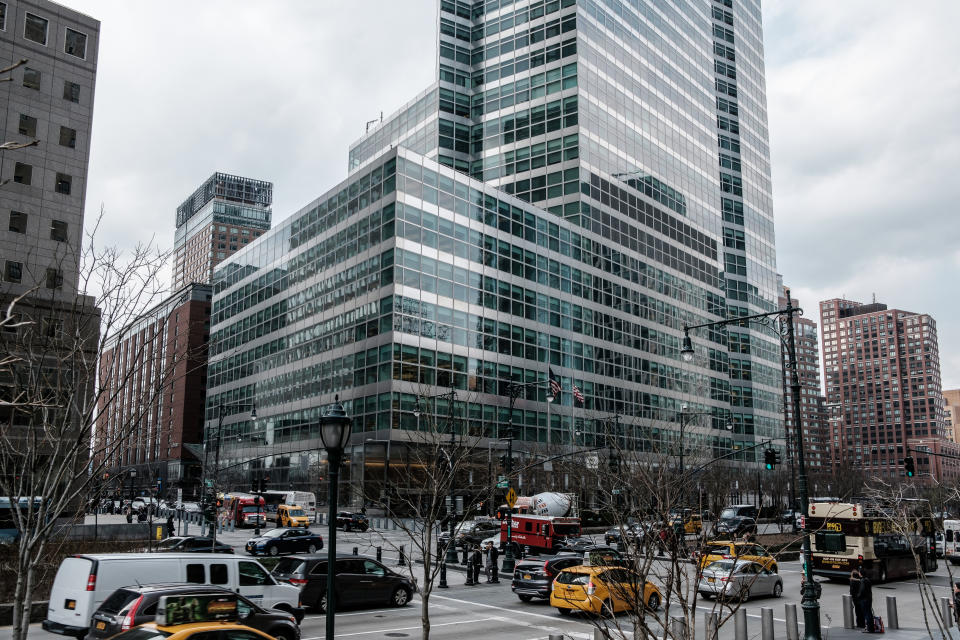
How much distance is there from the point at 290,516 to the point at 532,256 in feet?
120

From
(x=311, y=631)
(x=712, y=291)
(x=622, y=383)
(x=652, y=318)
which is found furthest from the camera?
(x=712, y=291)

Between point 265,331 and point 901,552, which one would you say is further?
point 265,331

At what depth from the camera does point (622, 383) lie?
90.4 m

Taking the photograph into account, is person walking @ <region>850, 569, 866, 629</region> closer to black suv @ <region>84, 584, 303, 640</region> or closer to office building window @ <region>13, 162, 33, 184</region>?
black suv @ <region>84, 584, 303, 640</region>

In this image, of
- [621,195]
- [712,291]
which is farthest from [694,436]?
[621,195]

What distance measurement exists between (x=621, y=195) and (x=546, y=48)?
66.4 ft

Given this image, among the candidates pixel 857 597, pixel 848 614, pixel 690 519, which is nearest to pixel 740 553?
pixel 857 597

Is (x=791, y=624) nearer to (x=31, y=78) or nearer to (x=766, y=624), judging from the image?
(x=766, y=624)

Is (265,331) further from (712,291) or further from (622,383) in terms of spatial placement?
(712,291)

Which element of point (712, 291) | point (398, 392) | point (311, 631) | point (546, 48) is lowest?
point (311, 631)

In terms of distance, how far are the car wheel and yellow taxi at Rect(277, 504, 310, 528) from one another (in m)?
39.0

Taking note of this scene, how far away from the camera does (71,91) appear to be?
2012 inches

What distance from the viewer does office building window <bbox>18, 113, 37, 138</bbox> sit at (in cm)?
4862

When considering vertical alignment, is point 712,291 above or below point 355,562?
above
